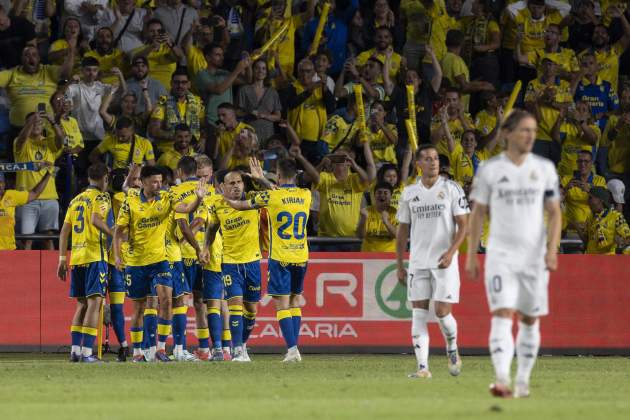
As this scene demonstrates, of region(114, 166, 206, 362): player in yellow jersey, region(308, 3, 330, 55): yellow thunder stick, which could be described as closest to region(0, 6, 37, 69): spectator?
region(308, 3, 330, 55): yellow thunder stick

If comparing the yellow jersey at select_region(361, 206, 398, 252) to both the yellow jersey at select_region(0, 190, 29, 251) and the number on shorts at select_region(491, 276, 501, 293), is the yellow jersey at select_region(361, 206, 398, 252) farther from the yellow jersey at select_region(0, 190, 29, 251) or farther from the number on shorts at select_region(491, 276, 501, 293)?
the number on shorts at select_region(491, 276, 501, 293)

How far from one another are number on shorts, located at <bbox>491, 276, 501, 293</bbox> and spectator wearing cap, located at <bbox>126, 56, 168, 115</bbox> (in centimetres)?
1273

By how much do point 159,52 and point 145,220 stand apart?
23.9 feet

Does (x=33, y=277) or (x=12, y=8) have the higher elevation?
(x=12, y=8)

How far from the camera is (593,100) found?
982 inches

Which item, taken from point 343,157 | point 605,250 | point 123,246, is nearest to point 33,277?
point 123,246

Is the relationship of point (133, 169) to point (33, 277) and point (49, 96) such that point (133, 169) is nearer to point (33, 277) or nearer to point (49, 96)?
point (33, 277)

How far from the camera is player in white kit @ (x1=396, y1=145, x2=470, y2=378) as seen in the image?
13.5 metres

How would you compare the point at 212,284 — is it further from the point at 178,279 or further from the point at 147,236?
the point at 147,236

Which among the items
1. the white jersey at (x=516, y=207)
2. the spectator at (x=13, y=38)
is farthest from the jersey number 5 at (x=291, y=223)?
the spectator at (x=13, y=38)

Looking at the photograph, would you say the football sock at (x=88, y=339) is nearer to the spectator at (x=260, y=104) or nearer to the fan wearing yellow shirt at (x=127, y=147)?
the fan wearing yellow shirt at (x=127, y=147)

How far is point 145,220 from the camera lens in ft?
54.8

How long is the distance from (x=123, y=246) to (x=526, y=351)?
7.92m

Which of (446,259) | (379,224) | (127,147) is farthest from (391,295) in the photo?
(446,259)
